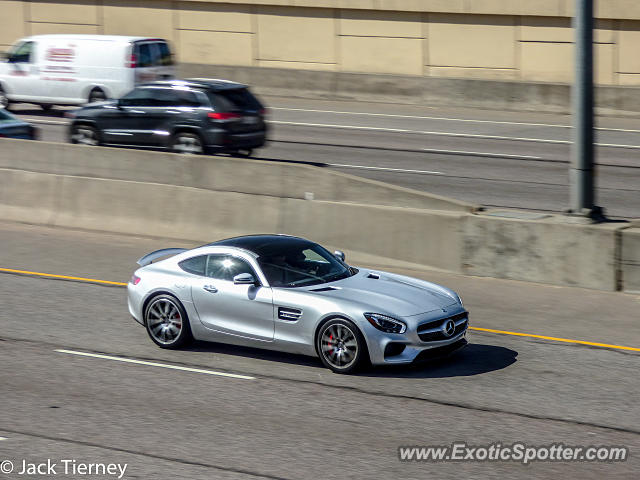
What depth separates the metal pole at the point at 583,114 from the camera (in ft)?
47.9

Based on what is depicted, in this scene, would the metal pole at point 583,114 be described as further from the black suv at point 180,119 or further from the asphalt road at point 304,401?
the black suv at point 180,119

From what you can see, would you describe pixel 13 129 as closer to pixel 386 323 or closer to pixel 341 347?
pixel 341 347

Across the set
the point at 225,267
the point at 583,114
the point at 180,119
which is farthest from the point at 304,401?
the point at 180,119

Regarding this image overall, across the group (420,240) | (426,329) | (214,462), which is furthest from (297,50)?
(214,462)

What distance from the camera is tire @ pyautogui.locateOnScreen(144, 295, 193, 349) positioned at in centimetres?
1166

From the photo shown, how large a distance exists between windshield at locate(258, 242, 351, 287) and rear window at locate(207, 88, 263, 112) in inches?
411

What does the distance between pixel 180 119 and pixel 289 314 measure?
11.8 m

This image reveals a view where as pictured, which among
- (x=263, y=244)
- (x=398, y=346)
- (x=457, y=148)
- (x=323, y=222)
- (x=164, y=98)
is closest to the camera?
(x=398, y=346)

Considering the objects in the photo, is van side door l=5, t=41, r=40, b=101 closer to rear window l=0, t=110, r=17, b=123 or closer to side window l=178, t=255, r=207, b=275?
rear window l=0, t=110, r=17, b=123

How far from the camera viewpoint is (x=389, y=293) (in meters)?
11.1

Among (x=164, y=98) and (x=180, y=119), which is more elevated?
(x=164, y=98)

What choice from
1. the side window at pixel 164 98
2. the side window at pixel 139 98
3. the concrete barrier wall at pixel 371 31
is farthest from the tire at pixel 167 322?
the concrete barrier wall at pixel 371 31

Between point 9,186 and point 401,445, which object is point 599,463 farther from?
point 9,186

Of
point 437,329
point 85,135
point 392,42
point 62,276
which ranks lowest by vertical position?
point 62,276
